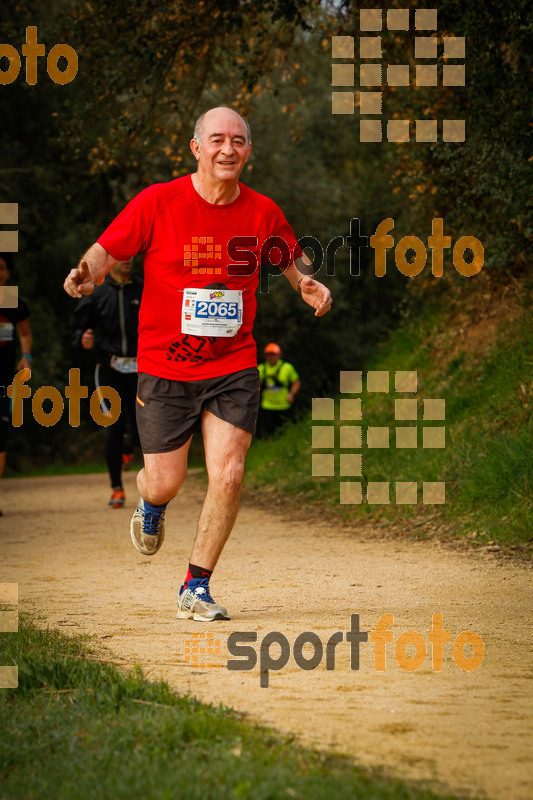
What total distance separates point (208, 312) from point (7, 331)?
4550 millimetres

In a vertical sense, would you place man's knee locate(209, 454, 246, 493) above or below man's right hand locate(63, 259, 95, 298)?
below

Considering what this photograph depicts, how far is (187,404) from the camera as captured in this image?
5.40m

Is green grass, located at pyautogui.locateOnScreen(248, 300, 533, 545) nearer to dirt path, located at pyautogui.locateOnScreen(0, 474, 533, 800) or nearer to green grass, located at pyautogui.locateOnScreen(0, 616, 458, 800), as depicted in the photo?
dirt path, located at pyautogui.locateOnScreen(0, 474, 533, 800)

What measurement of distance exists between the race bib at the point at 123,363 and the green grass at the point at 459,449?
2.44 meters

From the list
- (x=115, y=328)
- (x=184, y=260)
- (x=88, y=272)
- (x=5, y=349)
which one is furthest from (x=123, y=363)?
(x=88, y=272)

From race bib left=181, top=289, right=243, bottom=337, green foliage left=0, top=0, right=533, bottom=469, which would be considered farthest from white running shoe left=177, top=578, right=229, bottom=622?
Answer: green foliage left=0, top=0, right=533, bottom=469

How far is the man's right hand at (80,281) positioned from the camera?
501cm

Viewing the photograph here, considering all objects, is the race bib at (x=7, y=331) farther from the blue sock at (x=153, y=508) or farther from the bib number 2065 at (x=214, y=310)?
the bib number 2065 at (x=214, y=310)

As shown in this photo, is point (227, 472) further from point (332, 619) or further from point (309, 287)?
point (309, 287)

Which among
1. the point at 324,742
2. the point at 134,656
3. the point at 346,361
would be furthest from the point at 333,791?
the point at 346,361

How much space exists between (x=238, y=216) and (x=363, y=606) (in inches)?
83.5

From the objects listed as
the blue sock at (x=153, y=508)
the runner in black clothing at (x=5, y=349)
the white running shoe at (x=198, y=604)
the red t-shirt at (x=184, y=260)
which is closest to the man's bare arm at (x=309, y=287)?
the red t-shirt at (x=184, y=260)

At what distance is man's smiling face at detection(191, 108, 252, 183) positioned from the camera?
5.25 meters

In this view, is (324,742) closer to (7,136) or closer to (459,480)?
(459,480)
